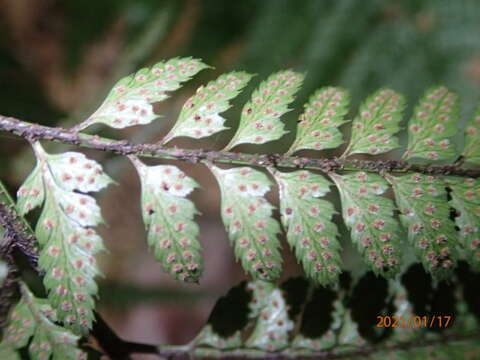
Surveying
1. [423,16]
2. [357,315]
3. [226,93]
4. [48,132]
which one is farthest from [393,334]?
[423,16]

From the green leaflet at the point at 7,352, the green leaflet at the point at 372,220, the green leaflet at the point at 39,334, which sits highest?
the green leaflet at the point at 372,220

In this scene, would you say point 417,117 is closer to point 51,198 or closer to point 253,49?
point 51,198

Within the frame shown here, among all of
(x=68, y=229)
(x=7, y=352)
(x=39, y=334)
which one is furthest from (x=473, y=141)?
(x=7, y=352)

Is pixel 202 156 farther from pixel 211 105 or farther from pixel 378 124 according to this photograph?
pixel 378 124

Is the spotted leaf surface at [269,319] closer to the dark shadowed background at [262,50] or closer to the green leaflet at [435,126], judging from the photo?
the green leaflet at [435,126]

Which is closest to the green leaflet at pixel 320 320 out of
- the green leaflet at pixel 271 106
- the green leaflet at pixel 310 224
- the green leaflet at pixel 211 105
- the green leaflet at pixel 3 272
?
the green leaflet at pixel 310 224
